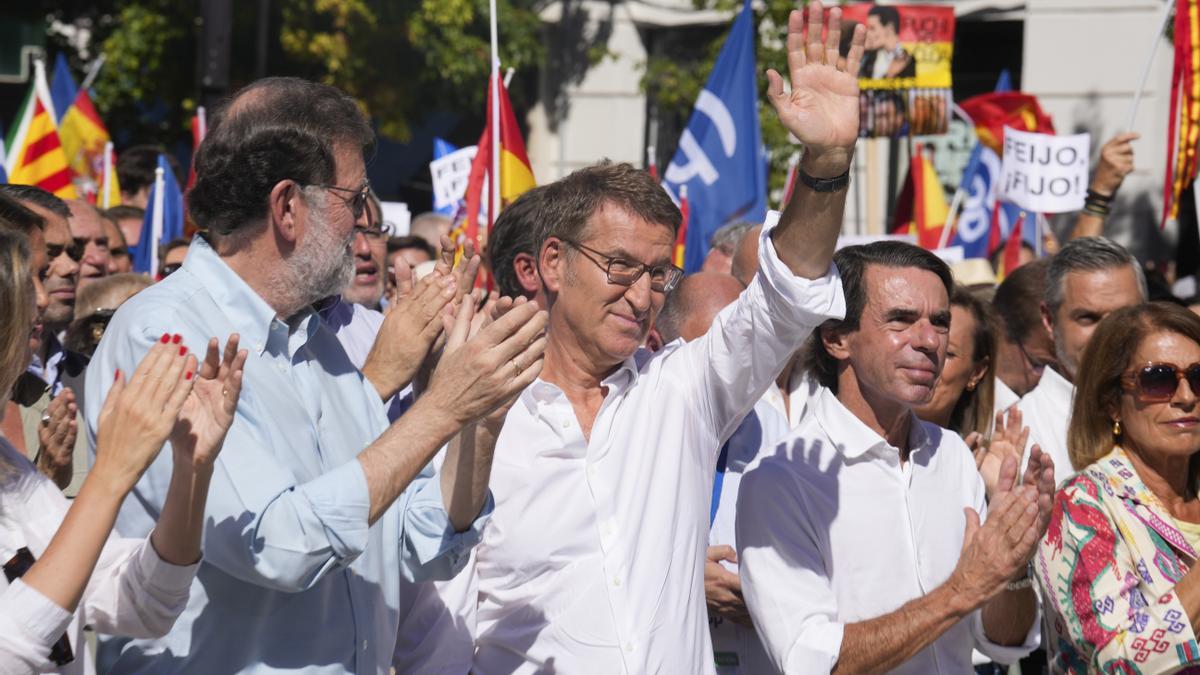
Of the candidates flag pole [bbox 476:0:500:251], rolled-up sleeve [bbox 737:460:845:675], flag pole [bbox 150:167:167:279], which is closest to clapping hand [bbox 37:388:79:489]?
rolled-up sleeve [bbox 737:460:845:675]

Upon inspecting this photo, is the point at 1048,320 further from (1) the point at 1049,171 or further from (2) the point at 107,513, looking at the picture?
(2) the point at 107,513

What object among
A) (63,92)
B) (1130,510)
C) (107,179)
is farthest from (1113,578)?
(63,92)

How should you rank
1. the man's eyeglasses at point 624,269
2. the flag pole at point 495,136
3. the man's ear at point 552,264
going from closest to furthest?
the man's eyeglasses at point 624,269 < the man's ear at point 552,264 < the flag pole at point 495,136

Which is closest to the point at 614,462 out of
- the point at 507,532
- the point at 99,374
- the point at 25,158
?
the point at 507,532

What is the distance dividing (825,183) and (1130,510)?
4.74ft

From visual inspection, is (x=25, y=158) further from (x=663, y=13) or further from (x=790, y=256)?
(x=663, y=13)

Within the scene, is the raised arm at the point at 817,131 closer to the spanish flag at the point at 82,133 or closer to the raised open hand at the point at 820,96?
the raised open hand at the point at 820,96

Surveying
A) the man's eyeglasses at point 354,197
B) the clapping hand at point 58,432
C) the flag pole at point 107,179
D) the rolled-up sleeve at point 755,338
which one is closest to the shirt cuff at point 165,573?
the man's eyeglasses at point 354,197

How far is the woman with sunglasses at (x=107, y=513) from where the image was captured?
2.53 metres

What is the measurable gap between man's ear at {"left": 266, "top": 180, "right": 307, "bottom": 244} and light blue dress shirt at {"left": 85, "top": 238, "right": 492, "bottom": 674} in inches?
5.0

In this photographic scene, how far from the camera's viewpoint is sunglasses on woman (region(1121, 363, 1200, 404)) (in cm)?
411

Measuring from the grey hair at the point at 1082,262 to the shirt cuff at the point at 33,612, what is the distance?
13.9ft

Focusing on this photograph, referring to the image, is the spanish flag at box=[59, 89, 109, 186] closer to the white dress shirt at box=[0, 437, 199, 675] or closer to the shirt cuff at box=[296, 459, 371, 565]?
the white dress shirt at box=[0, 437, 199, 675]

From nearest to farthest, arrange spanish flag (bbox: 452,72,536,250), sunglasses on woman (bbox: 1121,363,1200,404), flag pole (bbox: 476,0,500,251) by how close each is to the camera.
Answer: sunglasses on woman (bbox: 1121,363,1200,404), flag pole (bbox: 476,0,500,251), spanish flag (bbox: 452,72,536,250)
